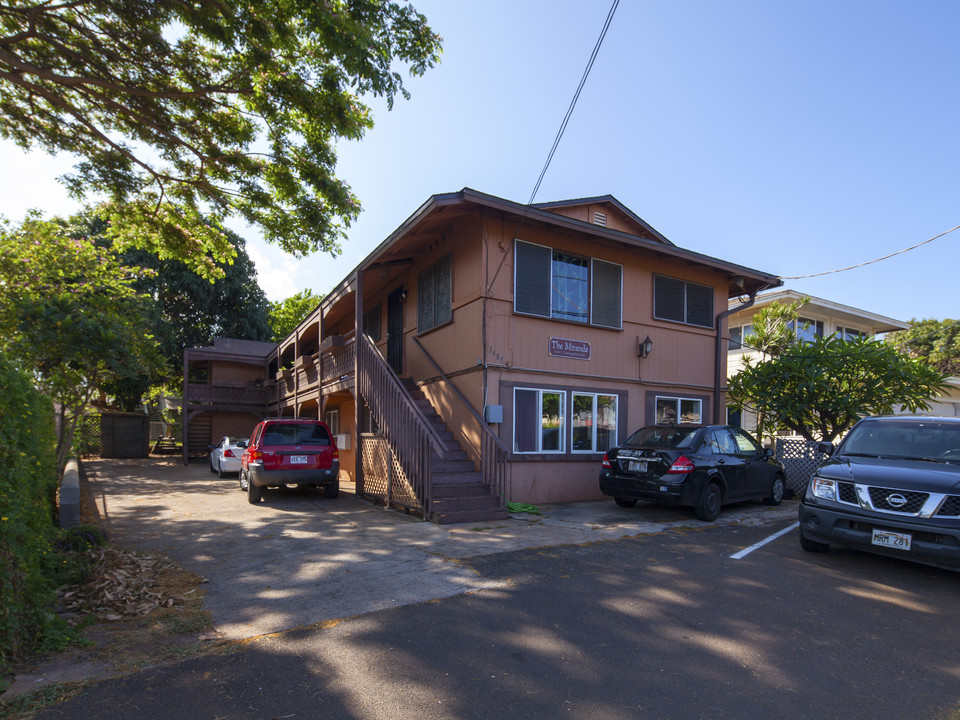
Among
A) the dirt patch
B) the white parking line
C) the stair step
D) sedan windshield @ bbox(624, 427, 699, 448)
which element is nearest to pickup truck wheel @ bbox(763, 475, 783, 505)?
the white parking line

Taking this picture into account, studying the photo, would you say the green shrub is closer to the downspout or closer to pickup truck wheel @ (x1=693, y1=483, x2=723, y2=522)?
pickup truck wheel @ (x1=693, y1=483, x2=723, y2=522)

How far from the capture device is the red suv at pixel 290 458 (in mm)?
11164

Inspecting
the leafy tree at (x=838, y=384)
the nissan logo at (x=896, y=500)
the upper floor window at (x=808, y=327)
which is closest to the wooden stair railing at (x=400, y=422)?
the nissan logo at (x=896, y=500)

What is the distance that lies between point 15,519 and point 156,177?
8666 mm

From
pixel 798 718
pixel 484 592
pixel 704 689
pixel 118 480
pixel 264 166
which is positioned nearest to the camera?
pixel 798 718

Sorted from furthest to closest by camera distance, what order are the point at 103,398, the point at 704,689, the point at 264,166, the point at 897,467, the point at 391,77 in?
the point at 103,398 → the point at 264,166 → the point at 391,77 → the point at 897,467 → the point at 704,689

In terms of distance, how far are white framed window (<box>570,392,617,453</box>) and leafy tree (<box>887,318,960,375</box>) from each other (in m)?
29.7

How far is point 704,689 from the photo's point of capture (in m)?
3.38

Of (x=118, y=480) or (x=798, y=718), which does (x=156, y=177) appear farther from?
(x=798, y=718)

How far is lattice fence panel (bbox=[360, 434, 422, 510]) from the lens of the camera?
9.81m

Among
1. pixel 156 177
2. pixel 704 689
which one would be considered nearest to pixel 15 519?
pixel 704 689

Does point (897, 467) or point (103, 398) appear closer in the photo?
point (897, 467)

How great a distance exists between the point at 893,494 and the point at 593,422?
21.5ft

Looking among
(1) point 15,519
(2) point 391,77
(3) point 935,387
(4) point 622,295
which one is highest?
(2) point 391,77
